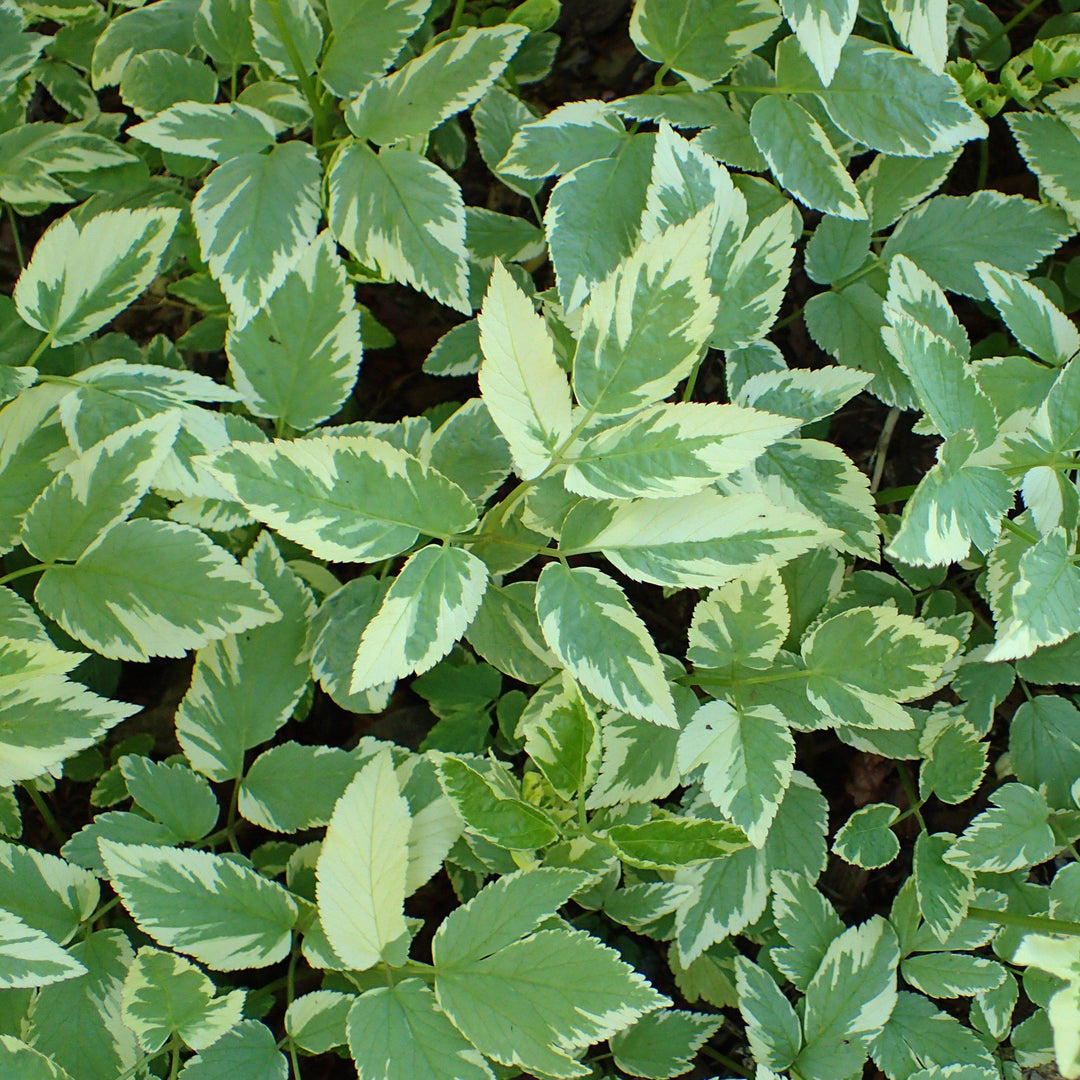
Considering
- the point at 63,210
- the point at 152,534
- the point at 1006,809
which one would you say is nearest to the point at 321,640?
the point at 152,534

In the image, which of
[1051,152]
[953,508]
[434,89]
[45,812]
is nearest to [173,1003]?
[45,812]

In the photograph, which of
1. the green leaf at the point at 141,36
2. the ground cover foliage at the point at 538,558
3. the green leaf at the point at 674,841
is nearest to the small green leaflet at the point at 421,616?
the ground cover foliage at the point at 538,558

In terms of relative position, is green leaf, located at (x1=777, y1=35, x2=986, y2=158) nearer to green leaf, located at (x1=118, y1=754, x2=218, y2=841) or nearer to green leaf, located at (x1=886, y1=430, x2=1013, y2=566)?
green leaf, located at (x1=886, y1=430, x2=1013, y2=566)

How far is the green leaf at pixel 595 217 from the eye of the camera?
142 centimetres

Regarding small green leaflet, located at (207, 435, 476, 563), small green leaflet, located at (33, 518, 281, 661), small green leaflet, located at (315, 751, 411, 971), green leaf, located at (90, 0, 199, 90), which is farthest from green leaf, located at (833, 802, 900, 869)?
green leaf, located at (90, 0, 199, 90)

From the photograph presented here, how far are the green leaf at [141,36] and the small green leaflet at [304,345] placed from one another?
0.62m

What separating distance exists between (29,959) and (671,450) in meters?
1.10

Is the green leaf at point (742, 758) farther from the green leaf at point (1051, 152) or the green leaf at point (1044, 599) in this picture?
the green leaf at point (1051, 152)

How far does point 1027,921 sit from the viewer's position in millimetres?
1481

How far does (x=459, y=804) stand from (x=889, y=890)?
3.72 ft

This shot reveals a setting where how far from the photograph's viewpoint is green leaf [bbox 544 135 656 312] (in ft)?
4.65

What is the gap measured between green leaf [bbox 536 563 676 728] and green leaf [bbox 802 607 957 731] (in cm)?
38

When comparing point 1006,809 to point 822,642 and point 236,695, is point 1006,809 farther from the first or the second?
point 236,695

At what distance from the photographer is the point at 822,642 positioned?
1.42m
